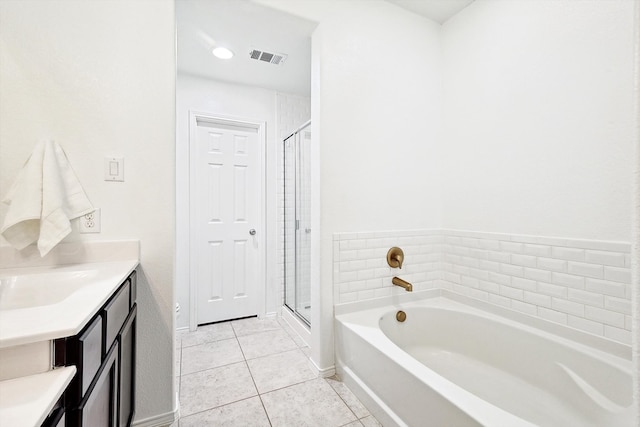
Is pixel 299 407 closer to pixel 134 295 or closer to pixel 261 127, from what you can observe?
pixel 134 295

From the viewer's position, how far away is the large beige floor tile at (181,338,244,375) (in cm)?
200

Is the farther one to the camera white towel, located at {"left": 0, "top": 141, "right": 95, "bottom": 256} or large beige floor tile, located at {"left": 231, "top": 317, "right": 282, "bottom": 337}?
large beige floor tile, located at {"left": 231, "top": 317, "right": 282, "bottom": 337}

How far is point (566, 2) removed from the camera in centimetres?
150

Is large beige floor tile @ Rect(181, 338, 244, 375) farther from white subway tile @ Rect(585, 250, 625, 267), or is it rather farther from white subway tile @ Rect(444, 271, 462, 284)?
white subway tile @ Rect(585, 250, 625, 267)

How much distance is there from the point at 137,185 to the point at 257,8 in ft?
4.18

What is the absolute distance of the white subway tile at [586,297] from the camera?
139 cm

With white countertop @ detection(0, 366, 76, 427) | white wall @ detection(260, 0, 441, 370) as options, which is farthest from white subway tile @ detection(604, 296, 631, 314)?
white countertop @ detection(0, 366, 76, 427)

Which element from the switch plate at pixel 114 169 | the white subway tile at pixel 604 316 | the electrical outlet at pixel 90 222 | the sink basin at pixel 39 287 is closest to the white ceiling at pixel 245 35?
the switch plate at pixel 114 169

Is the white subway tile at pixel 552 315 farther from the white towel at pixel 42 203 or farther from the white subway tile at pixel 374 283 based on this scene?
the white towel at pixel 42 203

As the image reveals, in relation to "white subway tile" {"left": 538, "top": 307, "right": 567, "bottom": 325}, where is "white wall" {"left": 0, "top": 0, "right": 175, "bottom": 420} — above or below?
above

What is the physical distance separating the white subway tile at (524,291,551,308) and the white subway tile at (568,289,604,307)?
11 cm

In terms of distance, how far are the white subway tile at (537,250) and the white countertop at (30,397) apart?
6.71 ft

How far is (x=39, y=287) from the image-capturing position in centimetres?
107

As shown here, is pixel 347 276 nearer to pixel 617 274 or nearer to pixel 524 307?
pixel 524 307
